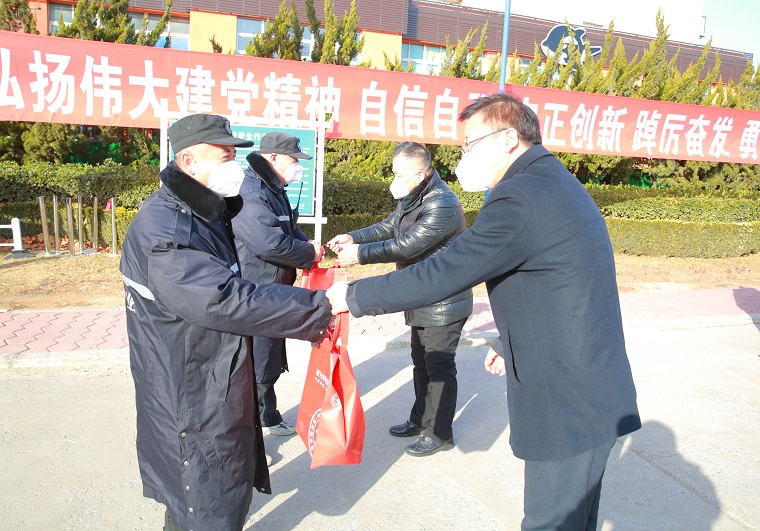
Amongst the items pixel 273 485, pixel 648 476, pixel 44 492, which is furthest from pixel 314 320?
pixel 648 476

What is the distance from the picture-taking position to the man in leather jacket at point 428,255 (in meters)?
4.05

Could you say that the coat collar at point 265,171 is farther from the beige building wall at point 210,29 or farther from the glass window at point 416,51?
the glass window at point 416,51

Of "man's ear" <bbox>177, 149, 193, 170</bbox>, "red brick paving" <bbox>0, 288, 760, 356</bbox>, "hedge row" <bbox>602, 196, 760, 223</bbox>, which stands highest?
"man's ear" <bbox>177, 149, 193, 170</bbox>

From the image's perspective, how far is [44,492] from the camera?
3.49 meters

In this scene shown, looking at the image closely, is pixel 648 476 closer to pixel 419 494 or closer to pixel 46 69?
pixel 419 494

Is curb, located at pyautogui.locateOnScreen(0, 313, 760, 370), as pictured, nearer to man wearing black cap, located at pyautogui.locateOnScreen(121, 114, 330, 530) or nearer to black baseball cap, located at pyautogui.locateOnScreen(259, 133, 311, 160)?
black baseball cap, located at pyautogui.locateOnScreen(259, 133, 311, 160)

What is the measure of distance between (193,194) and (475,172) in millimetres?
1071

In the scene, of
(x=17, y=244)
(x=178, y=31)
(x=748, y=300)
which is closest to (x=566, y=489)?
(x=748, y=300)

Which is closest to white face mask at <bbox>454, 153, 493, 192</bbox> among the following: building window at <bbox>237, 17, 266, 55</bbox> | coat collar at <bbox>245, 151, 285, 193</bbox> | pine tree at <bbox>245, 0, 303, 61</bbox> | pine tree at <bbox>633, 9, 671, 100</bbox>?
coat collar at <bbox>245, 151, 285, 193</bbox>

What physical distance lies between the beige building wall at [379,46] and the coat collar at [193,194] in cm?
1953

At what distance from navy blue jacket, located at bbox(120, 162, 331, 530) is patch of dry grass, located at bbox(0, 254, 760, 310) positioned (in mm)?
5395

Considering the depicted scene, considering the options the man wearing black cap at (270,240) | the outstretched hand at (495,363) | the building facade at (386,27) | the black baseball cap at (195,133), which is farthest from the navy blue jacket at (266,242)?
the building facade at (386,27)

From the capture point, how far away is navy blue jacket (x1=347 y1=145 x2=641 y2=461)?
81.0 inches

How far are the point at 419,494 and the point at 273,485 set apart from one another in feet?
2.87
